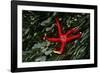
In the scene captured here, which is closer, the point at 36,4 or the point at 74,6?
the point at 36,4

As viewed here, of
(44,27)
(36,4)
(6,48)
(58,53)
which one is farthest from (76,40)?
(6,48)

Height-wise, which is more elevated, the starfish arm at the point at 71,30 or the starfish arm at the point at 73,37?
the starfish arm at the point at 71,30

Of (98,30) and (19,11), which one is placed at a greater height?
(19,11)

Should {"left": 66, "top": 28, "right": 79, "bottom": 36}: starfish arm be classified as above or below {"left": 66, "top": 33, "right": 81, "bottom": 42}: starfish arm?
above

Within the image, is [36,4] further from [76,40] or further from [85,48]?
[85,48]

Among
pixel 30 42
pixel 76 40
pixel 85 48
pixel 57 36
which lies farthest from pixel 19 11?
pixel 85 48

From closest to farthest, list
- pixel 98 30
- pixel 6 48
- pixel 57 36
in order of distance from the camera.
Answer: pixel 6 48
pixel 57 36
pixel 98 30

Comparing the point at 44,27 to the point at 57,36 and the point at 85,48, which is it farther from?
the point at 85,48

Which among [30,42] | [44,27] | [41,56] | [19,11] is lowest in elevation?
[41,56]

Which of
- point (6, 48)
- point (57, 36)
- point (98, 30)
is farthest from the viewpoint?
point (98, 30)
